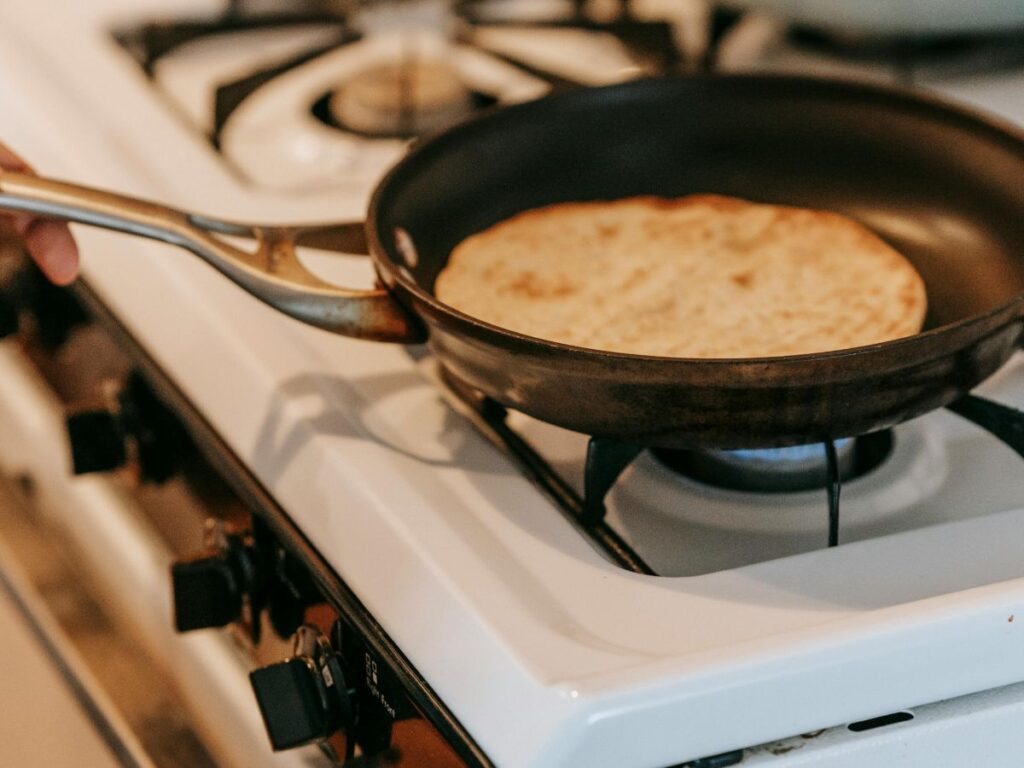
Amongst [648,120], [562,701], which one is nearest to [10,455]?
[648,120]

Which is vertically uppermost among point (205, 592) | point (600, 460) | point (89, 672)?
point (600, 460)

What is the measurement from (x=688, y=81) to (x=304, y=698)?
42cm

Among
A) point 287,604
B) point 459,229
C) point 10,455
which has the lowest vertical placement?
point 10,455

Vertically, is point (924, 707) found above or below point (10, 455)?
above

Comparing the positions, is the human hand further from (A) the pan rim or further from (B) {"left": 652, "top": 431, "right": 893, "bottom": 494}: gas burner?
(B) {"left": 652, "top": 431, "right": 893, "bottom": 494}: gas burner

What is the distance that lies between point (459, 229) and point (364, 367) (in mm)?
109

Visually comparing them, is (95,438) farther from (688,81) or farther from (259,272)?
(688,81)

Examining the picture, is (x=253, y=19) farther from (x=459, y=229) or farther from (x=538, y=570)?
(x=538, y=570)

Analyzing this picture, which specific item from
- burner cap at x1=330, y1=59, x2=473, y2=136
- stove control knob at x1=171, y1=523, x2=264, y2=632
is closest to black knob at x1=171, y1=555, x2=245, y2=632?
stove control knob at x1=171, y1=523, x2=264, y2=632

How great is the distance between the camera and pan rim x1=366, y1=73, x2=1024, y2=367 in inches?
17.9

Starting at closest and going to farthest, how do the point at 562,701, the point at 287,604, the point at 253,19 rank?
the point at 562,701 → the point at 287,604 → the point at 253,19

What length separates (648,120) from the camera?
746 millimetres

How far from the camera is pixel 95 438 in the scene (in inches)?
28.8

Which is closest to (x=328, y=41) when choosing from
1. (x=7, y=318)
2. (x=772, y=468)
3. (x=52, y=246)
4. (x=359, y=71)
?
(x=359, y=71)
